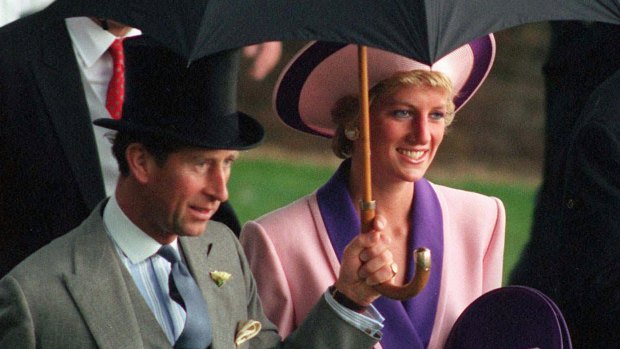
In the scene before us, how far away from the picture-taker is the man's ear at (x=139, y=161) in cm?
414

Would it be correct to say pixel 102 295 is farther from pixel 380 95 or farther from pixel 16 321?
pixel 380 95

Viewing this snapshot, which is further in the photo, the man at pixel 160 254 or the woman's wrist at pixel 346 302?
the woman's wrist at pixel 346 302

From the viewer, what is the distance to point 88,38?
5.38 meters

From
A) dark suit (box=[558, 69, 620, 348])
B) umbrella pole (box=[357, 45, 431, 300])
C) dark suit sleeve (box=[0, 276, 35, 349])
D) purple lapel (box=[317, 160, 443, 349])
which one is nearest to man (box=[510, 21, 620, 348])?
dark suit (box=[558, 69, 620, 348])

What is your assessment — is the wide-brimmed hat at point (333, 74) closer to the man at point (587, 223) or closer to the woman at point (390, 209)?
the woman at point (390, 209)

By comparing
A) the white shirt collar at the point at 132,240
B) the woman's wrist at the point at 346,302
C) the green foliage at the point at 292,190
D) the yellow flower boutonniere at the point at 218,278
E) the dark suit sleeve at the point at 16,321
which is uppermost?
the white shirt collar at the point at 132,240

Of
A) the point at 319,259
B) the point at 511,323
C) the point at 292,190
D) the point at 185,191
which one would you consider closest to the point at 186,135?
the point at 185,191

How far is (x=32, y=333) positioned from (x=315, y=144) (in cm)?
1157

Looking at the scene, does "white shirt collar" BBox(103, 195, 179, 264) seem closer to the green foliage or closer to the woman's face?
the woman's face

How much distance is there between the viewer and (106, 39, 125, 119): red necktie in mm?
5391

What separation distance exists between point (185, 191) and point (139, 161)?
14 centimetres

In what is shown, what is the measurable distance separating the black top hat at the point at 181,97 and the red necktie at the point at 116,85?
1.10 metres

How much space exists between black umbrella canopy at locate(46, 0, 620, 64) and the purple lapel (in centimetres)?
108

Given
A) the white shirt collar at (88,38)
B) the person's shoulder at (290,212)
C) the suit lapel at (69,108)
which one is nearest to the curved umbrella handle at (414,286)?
the person's shoulder at (290,212)
